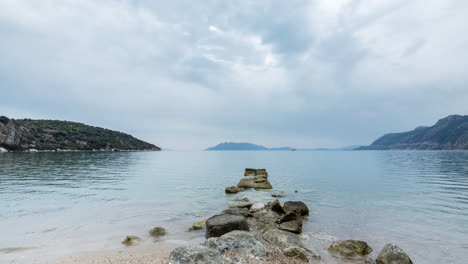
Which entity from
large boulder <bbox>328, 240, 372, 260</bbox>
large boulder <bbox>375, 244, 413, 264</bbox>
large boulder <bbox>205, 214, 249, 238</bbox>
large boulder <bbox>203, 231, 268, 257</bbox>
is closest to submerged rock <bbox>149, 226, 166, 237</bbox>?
large boulder <bbox>205, 214, 249, 238</bbox>

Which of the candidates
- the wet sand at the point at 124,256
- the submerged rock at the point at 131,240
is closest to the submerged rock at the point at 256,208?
the wet sand at the point at 124,256

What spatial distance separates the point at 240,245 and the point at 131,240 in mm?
6217

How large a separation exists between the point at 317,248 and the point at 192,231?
285 inches

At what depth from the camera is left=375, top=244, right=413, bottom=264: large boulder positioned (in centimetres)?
973

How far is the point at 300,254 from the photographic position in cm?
1012

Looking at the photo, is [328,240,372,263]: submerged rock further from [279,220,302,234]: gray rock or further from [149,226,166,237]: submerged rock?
[149,226,166,237]: submerged rock

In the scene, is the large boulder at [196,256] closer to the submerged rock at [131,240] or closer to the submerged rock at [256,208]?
the submerged rock at [131,240]

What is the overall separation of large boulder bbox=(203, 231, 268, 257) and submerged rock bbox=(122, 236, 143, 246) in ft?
14.9

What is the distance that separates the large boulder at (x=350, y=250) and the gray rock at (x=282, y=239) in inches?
A: 65.0

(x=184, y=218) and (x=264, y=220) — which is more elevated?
(x=184, y=218)

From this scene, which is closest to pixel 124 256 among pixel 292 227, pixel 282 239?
pixel 282 239

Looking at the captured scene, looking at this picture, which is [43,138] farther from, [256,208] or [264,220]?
[264,220]

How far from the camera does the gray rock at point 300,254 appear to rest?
10.1 metres

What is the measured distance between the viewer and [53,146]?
494ft
